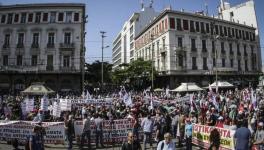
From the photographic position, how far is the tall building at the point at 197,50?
52562 millimetres

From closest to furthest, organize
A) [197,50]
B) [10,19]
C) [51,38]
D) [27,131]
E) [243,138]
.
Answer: [243,138] → [27,131] → [51,38] → [10,19] → [197,50]

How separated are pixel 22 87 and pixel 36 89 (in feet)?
56.0

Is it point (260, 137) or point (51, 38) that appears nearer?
point (260, 137)

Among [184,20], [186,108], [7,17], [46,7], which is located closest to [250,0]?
[184,20]

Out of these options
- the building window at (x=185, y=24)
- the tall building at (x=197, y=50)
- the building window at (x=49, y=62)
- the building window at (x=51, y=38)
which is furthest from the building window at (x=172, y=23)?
the building window at (x=49, y=62)

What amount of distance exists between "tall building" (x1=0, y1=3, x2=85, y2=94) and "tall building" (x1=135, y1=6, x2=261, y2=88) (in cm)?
1381

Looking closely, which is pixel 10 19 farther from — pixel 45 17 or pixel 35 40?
pixel 45 17

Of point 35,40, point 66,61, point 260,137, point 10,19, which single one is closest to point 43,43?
point 35,40

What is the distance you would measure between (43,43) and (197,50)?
27923 millimetres

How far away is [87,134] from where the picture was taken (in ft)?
47.2

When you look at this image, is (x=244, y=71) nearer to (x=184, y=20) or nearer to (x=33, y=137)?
(x=184, y=20)

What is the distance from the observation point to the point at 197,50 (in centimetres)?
5528

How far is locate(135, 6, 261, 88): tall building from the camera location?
52.6m

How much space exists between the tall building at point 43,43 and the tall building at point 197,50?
13.8 metres
